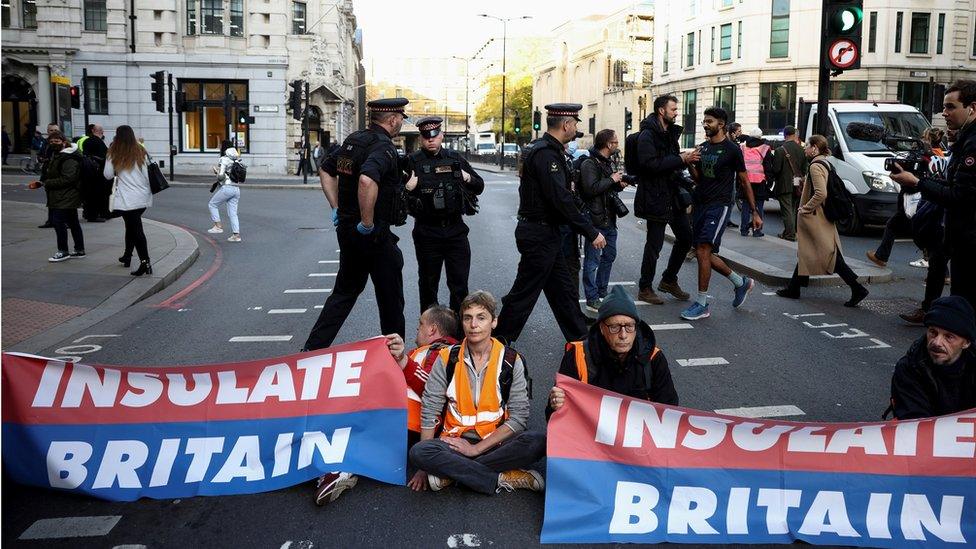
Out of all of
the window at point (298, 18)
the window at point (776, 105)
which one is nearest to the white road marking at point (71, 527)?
the window at point (298, 18)

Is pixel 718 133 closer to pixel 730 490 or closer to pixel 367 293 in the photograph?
pixel 367 293

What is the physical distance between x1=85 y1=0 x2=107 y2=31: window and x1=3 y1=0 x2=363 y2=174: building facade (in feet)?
0.15

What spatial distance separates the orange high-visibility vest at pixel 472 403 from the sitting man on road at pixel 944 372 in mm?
2129

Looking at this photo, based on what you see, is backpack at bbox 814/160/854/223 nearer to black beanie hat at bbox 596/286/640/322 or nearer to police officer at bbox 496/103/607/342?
police officer at bbox 496/103/607/342

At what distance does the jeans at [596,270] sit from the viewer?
9.40 meters

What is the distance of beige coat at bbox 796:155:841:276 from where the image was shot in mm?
9664

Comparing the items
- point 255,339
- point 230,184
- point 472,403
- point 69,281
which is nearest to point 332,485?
point 472,403

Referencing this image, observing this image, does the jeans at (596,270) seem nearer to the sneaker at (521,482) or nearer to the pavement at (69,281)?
the sneaker at (521,482)

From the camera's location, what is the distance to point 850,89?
164 feet

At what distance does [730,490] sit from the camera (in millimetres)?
4098

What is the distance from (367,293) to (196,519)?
21.1 feet

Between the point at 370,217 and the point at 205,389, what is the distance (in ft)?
6.39

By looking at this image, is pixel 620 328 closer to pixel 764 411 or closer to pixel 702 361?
pixel 764 411

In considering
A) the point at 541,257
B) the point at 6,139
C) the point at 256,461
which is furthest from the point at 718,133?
the point at 6,139
